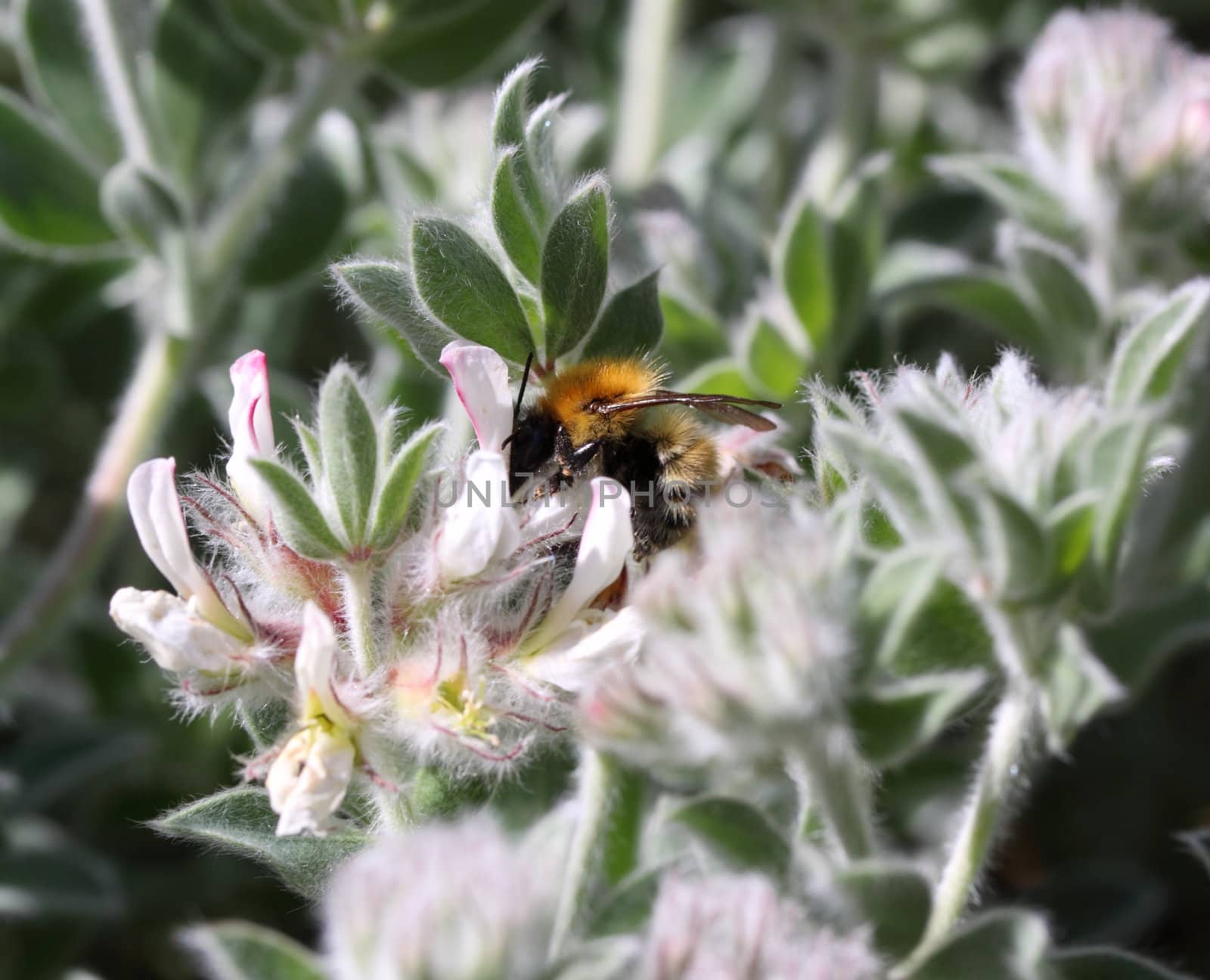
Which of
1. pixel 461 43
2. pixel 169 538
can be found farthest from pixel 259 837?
pixel 461 43

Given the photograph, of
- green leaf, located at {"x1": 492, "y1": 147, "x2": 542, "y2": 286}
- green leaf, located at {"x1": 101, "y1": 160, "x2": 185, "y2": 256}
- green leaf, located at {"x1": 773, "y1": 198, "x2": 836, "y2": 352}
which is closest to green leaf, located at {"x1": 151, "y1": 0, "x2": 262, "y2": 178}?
green leaf, located at {"x1": 101, "y1": 160, "x2": 185, "y2": 256}

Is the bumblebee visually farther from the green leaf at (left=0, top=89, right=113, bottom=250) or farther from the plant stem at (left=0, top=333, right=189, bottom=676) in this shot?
the green leaf at (left=0, top=89, right=113, bottom=250)

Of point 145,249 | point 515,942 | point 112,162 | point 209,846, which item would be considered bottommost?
point 515,942

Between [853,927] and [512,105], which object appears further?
[512,105]

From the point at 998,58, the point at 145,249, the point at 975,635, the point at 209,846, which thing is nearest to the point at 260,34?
the point at 145,249

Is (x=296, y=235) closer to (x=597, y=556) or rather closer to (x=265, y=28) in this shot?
(x=265, y=28)

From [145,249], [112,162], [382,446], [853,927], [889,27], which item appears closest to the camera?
[853,927]

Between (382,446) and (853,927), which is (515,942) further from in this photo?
(382,446)

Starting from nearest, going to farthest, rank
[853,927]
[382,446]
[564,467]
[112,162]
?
[853,927], [382,446], [564,467], [112,162]
